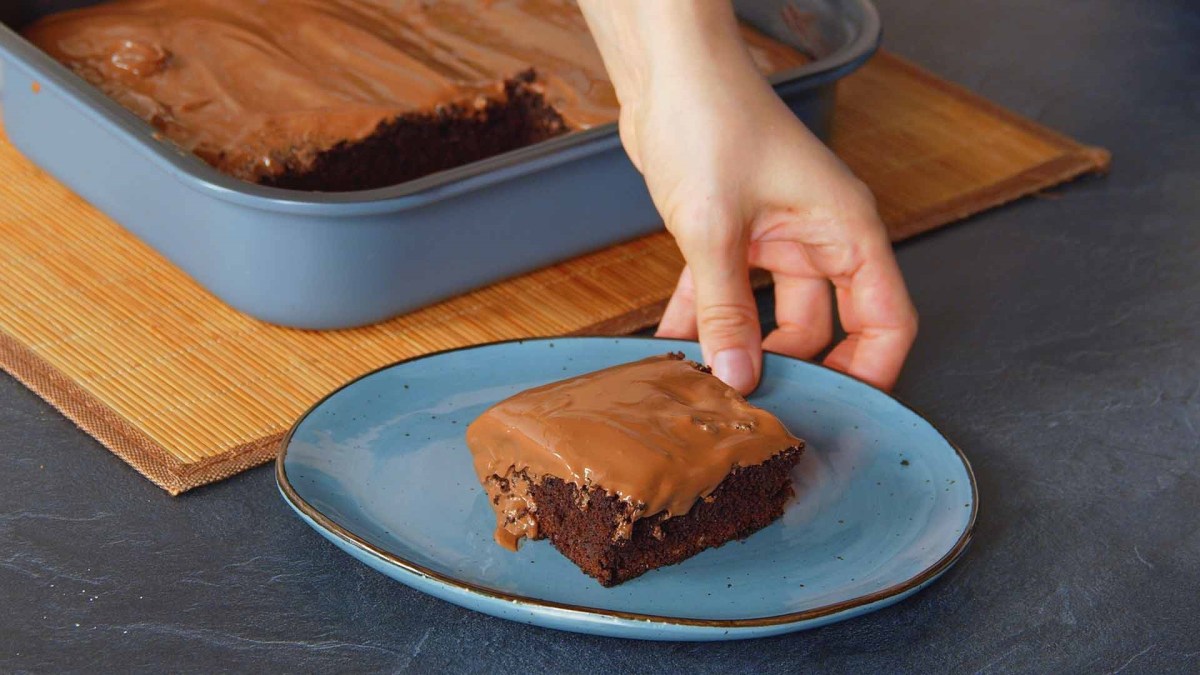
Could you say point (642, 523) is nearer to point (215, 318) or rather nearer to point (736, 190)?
point (736, 190)

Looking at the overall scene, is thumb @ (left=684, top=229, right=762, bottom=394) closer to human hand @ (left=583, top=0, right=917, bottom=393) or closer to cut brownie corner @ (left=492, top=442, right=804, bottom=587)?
human hand @ (left=583, top=0, right=917, bottom=393)

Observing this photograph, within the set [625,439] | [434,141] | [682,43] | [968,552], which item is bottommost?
[968,552]

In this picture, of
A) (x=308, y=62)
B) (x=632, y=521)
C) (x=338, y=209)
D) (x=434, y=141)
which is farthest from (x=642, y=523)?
(x=308, y=62)

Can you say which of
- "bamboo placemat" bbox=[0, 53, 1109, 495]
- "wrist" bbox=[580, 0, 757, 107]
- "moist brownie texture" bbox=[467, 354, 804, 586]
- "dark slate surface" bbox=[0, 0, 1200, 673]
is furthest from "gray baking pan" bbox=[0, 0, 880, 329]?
"moist brownie texture" bbox=[467, 354, 804, 586]

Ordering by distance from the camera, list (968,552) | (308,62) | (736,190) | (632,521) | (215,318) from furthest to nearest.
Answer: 1. (308,62)
2. (215,318)
3. (736,190)
4. (968,552)
5. (632,521)

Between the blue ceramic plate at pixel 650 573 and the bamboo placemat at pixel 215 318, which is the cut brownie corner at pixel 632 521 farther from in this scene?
the bamboo placemat at pixel 215 318

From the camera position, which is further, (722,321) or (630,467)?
(722,321)

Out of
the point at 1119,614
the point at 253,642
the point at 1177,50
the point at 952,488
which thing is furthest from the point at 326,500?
the point at 1177,50

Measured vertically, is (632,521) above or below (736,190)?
below
